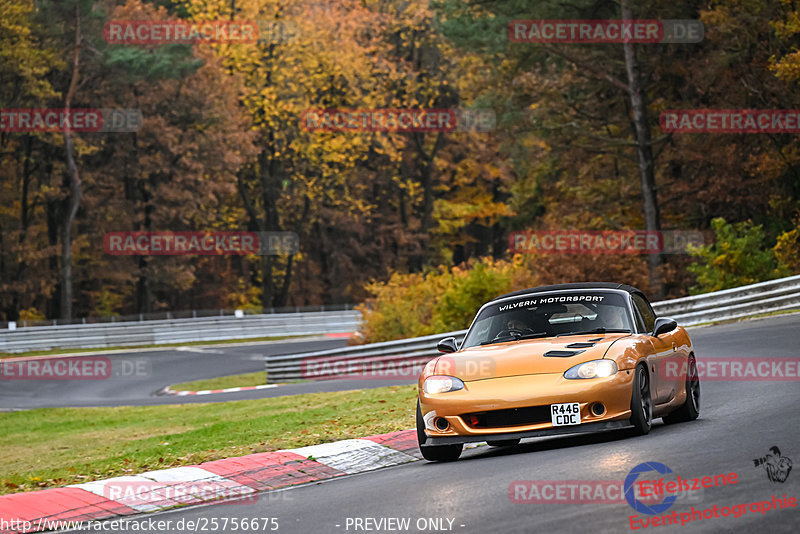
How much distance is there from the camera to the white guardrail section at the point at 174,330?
48.8m

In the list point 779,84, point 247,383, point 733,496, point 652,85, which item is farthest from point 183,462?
point 652,85

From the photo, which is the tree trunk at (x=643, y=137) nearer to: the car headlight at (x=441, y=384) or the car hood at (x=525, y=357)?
the car hood at (x=525, y=357)

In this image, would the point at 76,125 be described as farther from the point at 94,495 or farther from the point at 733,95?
the point at 94,495

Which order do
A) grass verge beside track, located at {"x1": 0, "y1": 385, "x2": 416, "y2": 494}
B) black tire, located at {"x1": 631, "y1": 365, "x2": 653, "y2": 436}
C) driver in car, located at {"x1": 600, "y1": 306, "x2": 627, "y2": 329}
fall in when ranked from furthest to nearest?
grass verge beside track, located at {"x1": 0, "y1": 385, "x2": 416, "y2": 494} → driver in car, located at {"x1": 600, "y1": 306, "x2": 627, "y2": 329} → black tire, located at {"x1": 631, "y1": 365, "x2": 653, "y2": 436}

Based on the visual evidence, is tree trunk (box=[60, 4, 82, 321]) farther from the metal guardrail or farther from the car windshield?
the car windshield

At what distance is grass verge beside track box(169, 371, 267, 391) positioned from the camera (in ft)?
Result: 101

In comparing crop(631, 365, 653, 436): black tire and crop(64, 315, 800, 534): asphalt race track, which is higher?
crop(631, 365, 653, 436): black tire

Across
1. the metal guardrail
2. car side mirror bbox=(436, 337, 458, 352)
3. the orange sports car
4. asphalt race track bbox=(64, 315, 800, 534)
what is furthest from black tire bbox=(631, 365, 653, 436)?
the metal guardrail

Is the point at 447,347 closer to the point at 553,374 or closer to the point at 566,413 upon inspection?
the point at 553,374

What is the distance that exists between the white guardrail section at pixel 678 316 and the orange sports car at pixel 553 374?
41.5 ft

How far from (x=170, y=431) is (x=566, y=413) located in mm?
9630

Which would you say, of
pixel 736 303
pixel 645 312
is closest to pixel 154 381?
pixel 736 303

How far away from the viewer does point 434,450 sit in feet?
33.5

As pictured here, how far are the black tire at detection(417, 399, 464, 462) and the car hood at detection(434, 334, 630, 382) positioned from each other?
51 centimetres
